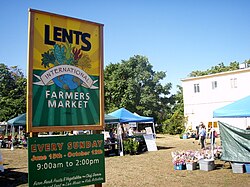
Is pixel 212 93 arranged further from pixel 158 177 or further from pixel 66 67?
pixel 66 67

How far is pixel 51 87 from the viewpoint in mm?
3354

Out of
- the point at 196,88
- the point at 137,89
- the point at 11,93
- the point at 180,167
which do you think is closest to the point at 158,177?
the point at 180,167

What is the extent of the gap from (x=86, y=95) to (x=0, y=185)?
6.48 meters

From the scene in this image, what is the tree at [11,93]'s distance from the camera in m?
38.6

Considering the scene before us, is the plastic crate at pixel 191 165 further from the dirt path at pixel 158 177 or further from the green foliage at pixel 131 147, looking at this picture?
the green foliage at pixel 131 147

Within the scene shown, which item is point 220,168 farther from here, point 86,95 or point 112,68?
point 112,68

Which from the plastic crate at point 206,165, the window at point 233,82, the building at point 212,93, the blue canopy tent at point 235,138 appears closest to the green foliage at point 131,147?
the plastic crate at point 206,165

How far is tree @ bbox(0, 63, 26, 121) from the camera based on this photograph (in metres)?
38.6

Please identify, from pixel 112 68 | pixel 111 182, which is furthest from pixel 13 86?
pixel 111 182

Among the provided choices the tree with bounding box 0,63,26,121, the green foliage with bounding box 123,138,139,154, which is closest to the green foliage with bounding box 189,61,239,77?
the tree with bounding box 0,63,26,121

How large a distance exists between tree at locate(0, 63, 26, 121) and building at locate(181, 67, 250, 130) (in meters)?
24.4

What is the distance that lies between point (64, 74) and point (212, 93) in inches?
1169

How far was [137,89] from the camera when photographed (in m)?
38.8

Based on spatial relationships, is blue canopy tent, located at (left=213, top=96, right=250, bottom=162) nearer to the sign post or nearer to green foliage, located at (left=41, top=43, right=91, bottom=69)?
the sign post
